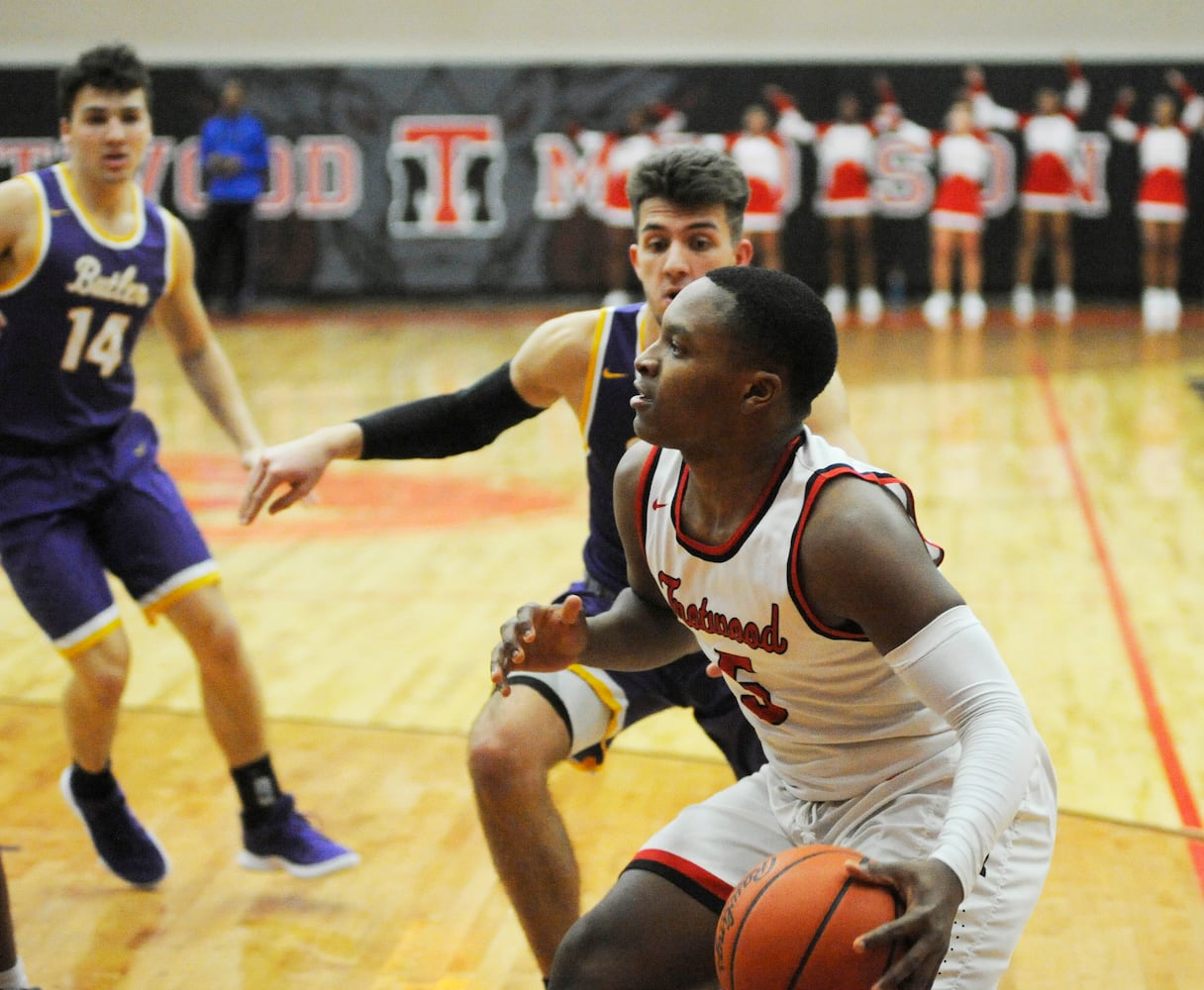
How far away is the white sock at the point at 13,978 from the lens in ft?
9.64

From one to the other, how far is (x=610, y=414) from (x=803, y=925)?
143 cm

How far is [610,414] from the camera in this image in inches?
128

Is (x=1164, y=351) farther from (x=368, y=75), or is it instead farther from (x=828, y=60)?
(x=368, y=75)

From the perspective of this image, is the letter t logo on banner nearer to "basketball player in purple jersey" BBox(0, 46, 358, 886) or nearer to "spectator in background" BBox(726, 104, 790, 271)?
"spectator in background" BBox(726, 104, 790, 271)

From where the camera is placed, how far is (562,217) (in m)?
16.5

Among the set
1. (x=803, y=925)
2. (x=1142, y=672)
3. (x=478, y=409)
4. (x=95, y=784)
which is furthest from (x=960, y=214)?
(x=803, y=925)

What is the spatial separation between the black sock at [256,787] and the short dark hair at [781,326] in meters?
2.07

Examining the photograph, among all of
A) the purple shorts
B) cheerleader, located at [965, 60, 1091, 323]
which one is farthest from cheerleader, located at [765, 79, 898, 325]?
the purple shorts

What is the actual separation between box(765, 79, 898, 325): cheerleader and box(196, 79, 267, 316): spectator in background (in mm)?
5281

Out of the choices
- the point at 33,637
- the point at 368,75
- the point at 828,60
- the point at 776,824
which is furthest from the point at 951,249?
the point at 776,824

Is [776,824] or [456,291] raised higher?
[776,824]

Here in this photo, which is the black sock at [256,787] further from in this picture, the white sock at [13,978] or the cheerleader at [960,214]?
the cheerleader at [960,214]

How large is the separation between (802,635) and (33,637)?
430cm

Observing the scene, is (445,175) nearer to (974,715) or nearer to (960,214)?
(960,214)
